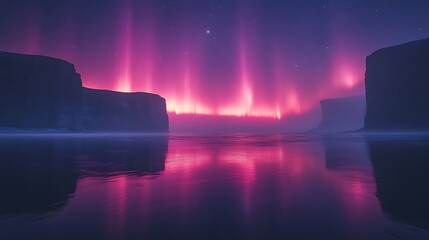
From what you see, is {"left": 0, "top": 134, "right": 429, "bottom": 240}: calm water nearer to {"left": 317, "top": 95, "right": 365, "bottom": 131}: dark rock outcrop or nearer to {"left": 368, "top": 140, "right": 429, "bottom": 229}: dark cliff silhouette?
{"left": 368, "top": 140, "right": 429, "bottom": 229}: dark cliff silhouette

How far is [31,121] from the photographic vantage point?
79.4 meters

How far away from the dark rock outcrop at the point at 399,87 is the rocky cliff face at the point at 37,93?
99.4 m

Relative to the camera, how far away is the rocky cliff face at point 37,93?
256 feet

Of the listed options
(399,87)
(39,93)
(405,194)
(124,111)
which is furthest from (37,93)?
Result: (399,87)

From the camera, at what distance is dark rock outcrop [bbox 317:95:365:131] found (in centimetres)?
17800

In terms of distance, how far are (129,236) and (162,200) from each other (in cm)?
220

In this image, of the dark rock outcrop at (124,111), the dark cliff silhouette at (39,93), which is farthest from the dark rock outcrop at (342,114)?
the dark cliff silhouette at (39,93)

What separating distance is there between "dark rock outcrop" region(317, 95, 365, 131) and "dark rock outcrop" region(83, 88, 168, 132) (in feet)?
362

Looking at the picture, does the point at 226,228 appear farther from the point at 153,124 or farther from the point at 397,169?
the point at 153,124

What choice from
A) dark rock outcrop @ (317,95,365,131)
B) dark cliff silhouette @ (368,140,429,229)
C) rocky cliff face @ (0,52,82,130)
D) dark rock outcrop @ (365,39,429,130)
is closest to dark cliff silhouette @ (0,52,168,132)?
rocky cliff face @ (0,52,82,130)

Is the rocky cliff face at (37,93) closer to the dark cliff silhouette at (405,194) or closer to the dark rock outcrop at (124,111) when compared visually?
the dark rock outcrop at (124,111)

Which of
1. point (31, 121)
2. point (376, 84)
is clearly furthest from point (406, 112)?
point (31, 121)

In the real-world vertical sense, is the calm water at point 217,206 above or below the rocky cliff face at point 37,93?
below

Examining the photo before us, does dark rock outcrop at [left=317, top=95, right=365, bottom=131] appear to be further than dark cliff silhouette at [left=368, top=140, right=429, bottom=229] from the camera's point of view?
Yes
